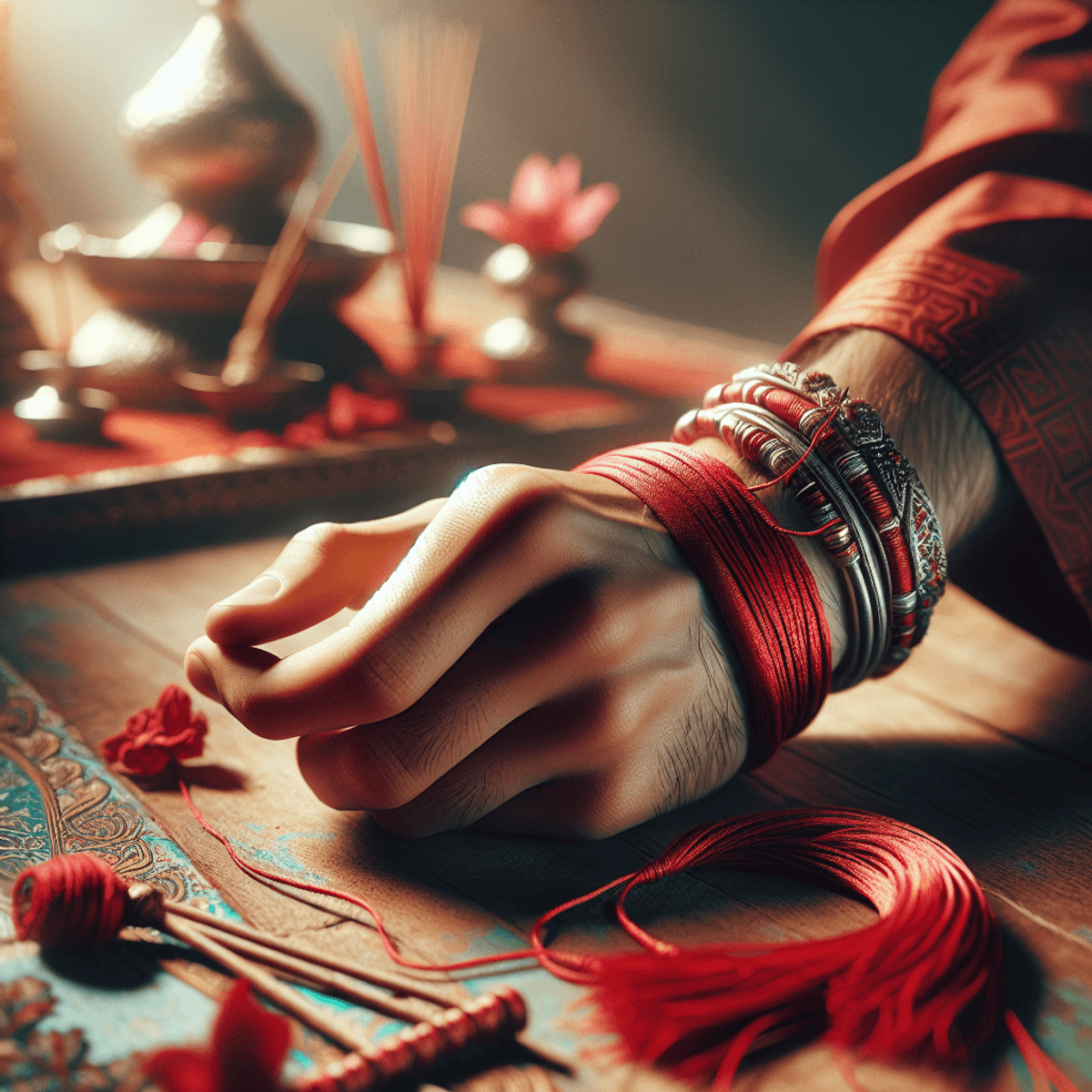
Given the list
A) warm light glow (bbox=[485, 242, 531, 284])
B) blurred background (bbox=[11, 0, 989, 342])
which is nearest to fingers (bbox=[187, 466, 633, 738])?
warm light glow (bbox=[485, 242, 531, 284])

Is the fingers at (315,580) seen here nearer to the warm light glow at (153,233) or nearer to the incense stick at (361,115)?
the incense stick at (361,115)

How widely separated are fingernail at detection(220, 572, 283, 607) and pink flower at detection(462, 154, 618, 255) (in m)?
1.13

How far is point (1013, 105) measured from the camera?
0.75 metres

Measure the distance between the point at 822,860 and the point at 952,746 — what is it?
8.7 inches

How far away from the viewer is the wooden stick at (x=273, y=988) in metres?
0.41

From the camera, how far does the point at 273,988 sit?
43cm

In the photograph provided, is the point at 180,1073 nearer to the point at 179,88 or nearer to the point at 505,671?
the point at 505,671

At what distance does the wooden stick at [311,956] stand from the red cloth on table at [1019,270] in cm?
49

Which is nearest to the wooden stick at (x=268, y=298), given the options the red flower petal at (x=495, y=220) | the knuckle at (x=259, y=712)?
the red flower petal at (x=495, y=220)

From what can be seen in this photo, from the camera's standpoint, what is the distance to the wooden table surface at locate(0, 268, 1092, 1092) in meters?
0.46

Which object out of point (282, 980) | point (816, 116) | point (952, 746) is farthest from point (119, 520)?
point (816, 116)

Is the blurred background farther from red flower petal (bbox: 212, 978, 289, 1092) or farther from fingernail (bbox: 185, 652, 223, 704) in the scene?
red flower petal (bbox: 212, 978, 289, 1092)

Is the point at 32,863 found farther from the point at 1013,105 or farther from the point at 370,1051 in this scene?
the point at 1013,105

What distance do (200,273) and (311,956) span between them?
105 cm
